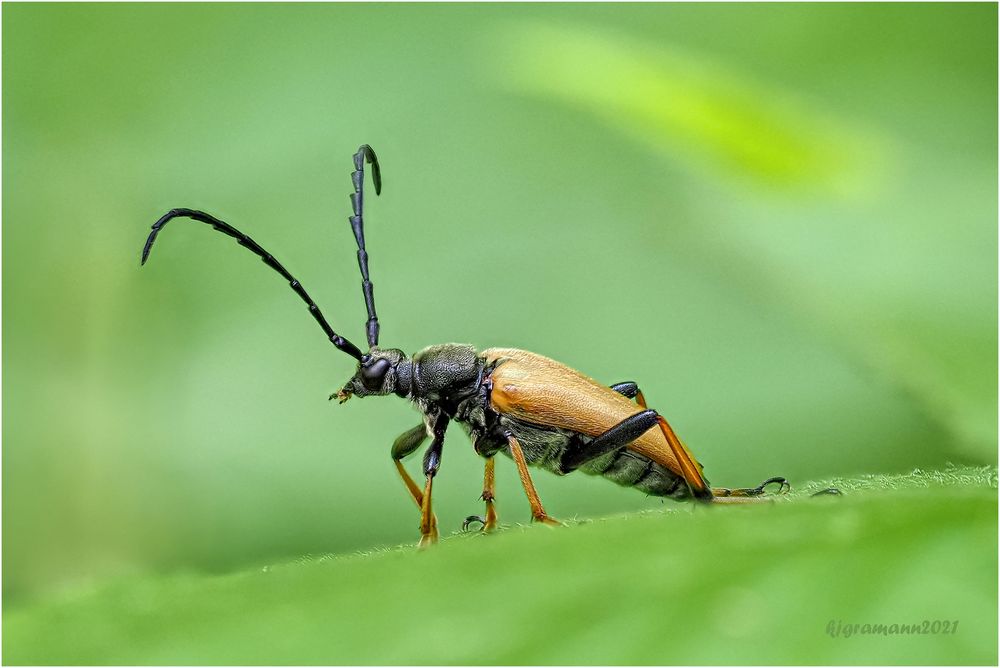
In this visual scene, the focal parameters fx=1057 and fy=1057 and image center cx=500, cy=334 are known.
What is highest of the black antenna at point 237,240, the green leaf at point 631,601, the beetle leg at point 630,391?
the black antenna at point 237,240

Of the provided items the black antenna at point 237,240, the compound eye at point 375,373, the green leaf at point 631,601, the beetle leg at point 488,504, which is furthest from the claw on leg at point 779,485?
the green leaf at point 631,601

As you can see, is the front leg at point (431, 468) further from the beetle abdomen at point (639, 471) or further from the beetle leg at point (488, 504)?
the beetle abdomen at point (639, 471)

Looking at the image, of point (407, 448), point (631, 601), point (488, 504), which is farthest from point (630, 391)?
point (631, 601)

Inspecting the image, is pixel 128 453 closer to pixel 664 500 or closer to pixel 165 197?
pixel 165 197

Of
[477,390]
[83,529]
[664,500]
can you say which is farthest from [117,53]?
[664,500]

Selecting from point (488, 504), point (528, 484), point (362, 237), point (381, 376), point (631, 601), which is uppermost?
point (362, 237)

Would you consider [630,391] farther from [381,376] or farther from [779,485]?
[381,376]

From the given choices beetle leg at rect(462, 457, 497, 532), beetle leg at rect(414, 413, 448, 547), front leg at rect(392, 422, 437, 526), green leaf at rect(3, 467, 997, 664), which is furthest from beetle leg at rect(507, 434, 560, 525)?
green leaf at rect(3, 467, 997, 664)

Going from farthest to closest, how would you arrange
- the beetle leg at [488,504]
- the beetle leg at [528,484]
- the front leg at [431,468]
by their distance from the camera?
the beetle leg at [488,504]
the front leg at [431,468]
the beetle leg at [528,484]
